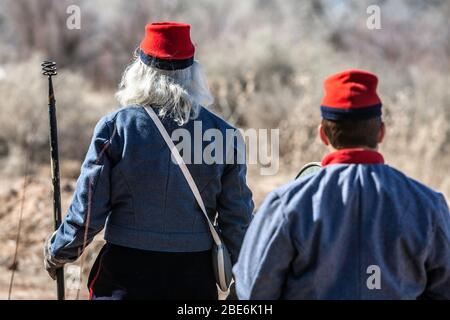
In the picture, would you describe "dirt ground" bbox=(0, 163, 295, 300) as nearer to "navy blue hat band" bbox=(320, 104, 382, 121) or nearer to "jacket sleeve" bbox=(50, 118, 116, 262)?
"jacket sleeve" bbox=(50, 118, 116, 262)

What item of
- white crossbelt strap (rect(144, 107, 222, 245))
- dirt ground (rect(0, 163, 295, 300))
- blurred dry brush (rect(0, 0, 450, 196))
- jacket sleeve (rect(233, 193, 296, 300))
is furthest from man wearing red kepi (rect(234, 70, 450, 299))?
blurred dry brush (rect(0, 0, 450, 196))

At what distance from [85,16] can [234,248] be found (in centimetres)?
1387

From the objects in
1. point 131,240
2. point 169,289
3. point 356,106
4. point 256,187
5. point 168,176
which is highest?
point 356,106

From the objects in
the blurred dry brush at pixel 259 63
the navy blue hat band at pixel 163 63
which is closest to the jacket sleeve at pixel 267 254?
the navy blue hat band at pixel 163 63

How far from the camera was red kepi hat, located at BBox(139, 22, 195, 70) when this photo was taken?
10.4 feet

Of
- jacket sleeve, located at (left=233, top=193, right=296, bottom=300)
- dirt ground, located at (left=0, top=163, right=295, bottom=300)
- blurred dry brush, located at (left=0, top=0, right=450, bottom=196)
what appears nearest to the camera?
jacket sleeve, located at (left=233, top=193, right=296, bottom=300)

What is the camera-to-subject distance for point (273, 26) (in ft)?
57.2

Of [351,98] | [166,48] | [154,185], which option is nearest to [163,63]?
[166,48]

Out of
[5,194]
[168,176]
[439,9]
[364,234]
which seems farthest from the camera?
[439,9]

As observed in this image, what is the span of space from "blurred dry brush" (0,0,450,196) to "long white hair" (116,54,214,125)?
3.53 metres

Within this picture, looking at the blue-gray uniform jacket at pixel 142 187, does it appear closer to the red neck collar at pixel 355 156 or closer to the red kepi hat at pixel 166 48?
the red kepi hat at pixel 166 48
